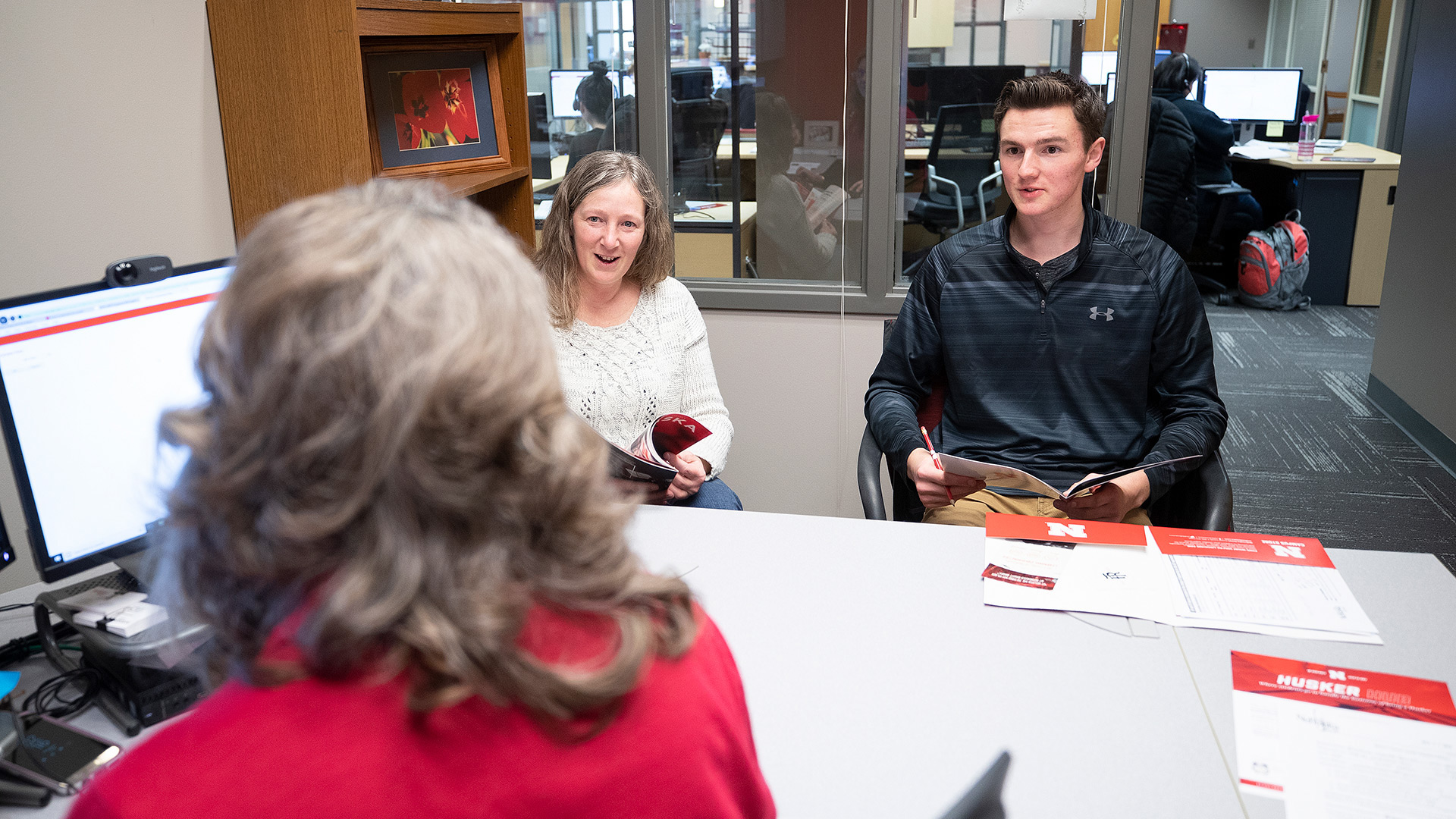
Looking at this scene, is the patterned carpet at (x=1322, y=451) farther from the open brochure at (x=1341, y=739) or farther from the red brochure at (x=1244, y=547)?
the open brochure at (x=1341, y=739)

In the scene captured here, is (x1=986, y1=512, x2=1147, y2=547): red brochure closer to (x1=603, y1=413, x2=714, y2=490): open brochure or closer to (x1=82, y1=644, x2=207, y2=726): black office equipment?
(x1=603, y1=413, x2=714, y2=490): open brochure

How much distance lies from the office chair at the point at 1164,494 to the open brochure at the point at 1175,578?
318 millimetres

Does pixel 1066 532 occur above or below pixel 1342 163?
below

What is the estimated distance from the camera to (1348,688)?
3.79ft

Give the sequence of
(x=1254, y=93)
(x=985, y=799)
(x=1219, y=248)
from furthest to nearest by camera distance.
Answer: (x=1254, y=93) < (x=1219, y=248) < (x=985, y=799)

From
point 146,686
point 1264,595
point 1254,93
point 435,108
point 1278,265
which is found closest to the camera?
point 146,686

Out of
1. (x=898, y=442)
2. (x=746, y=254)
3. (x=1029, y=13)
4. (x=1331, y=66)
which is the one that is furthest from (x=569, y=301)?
(x=1331, y=66)

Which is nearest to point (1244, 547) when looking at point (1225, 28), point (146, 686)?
point (146, 686)

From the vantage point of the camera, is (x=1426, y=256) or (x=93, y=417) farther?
(x=1426, y=256)

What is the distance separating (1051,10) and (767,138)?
0.87 meters

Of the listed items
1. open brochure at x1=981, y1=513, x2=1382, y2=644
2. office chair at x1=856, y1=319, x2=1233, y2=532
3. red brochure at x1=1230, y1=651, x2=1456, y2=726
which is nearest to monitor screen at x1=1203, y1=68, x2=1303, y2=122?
office chair at x1=856, y1=319, x2=1233, y2=532

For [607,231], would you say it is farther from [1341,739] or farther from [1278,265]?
[1278,265]

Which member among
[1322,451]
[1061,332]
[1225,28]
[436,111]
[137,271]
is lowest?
[1322,451]

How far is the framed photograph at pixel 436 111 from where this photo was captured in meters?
2.25
